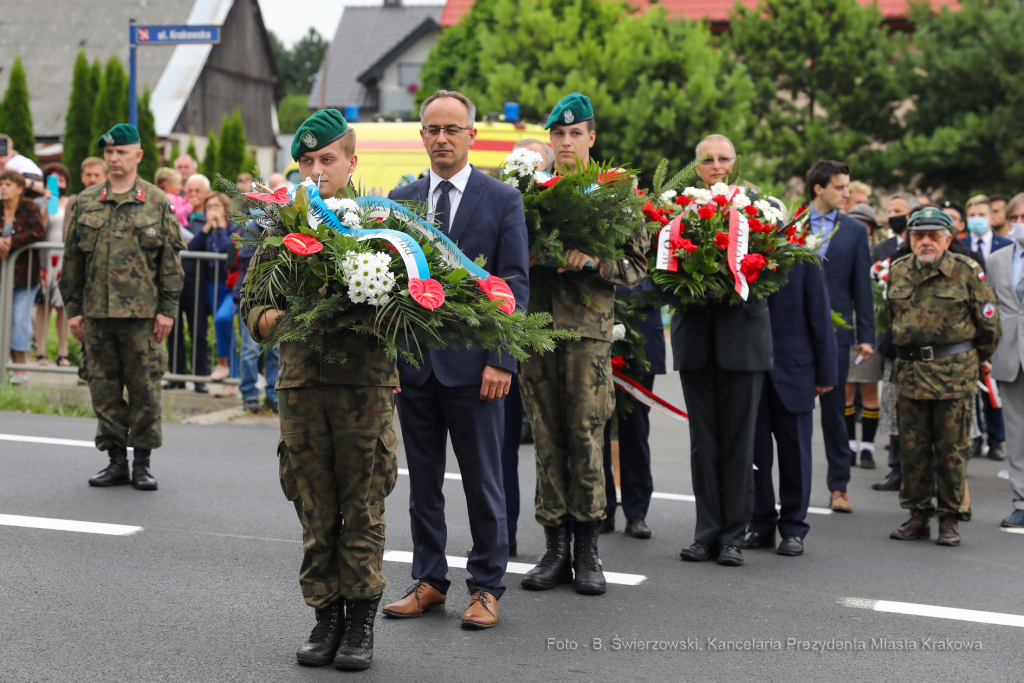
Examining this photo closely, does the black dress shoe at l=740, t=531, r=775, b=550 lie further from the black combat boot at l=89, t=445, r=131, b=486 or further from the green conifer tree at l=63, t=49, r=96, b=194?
the green conifer tree at l=63, t=49, r=96, b=194

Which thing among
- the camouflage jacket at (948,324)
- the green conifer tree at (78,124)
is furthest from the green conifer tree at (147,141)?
the camouflage jacket at (948,324)

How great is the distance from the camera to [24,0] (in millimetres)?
40656

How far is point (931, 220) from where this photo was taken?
22.7 ft

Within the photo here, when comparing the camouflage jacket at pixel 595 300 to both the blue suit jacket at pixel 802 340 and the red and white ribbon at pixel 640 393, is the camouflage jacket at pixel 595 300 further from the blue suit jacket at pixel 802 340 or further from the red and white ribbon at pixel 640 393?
the blue suit jacket at pixel 802 340

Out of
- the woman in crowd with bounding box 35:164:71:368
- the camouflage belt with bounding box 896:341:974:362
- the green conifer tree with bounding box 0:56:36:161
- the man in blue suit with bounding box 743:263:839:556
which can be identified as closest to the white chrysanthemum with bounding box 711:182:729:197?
the man in blue suit with bounding box 743:263:839:556

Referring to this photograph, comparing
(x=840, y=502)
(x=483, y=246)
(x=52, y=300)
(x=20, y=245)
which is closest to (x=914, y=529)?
(x=840, y=502)

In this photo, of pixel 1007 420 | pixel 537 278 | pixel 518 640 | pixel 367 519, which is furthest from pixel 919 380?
pixel 367 519

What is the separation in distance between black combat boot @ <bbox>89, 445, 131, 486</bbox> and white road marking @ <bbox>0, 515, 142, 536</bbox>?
87 cm

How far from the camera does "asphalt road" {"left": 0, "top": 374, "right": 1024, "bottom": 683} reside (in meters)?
4.30

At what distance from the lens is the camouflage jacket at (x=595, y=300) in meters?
5.40

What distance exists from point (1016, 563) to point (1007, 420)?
1378mm

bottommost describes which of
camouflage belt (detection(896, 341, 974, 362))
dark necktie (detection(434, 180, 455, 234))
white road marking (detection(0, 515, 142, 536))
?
white road marking (detection(0, 515, 142, 536))

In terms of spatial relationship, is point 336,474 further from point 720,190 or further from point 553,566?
point 720,190

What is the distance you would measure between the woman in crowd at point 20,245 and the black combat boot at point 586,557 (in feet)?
22.3
